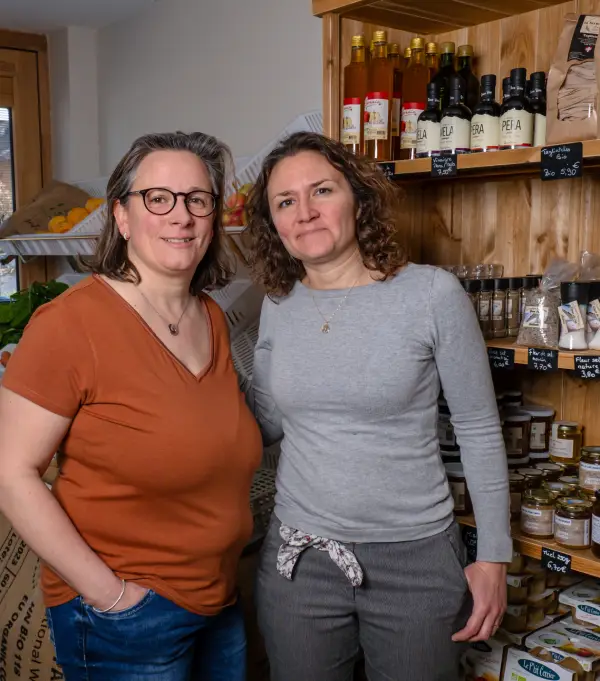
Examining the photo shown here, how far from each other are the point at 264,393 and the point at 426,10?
1046mm

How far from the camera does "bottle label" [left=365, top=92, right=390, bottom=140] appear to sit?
1865 millimetres

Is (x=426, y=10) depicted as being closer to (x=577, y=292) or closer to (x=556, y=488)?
(x=577, y=292)

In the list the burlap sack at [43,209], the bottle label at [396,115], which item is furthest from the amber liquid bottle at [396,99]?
the burlap sack at [43,209]

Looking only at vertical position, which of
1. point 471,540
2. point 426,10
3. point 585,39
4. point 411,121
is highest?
point 426,10

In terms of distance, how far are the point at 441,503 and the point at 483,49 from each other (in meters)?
1.23

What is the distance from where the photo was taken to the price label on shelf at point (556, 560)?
166 centimetres

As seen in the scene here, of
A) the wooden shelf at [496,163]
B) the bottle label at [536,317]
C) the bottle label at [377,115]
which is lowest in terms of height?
the bottle label at [536,317]

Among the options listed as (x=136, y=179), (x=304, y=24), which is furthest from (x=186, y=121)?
(x=136, y=179)

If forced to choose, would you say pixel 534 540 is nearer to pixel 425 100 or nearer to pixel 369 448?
pixel 369 448

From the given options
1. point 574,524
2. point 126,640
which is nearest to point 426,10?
point 574,524

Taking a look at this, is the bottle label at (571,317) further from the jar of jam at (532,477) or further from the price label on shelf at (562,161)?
the jar of jam at (532,477)

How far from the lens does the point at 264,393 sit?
170cm

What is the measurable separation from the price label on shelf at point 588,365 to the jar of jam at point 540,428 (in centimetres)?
44

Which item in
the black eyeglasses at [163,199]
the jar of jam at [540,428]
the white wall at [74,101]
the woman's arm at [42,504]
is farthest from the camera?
the white wall at [74,101]
